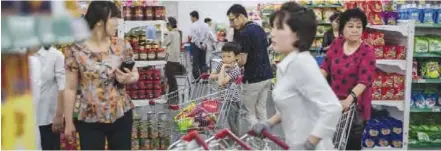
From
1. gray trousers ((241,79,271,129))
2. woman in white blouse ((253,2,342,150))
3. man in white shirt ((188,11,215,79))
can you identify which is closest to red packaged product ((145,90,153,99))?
gray trousers ((241,79,271,129))

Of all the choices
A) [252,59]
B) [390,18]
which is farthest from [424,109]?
[252,59]

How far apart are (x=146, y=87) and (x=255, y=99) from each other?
109cm

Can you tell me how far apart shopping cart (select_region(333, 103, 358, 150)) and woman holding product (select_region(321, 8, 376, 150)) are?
0.13m

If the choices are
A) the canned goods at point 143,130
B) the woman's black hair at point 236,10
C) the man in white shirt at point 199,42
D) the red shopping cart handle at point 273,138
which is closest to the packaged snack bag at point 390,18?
the woman's black hair at point 236,10

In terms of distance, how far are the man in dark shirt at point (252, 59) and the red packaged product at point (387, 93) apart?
112cm

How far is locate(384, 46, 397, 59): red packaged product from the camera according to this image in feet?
16.3

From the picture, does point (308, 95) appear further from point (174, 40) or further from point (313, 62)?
point (174, 40)

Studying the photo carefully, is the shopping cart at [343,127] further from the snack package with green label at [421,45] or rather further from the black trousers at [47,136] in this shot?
the snack package with green label at [421,45]

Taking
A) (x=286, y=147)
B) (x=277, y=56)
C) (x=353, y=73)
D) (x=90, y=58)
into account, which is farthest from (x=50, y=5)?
(x=277, y=56)

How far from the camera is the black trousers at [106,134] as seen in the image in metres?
2.76

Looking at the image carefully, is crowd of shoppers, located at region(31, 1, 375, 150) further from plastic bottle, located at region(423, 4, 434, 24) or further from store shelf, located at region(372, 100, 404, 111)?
plastic bottle, located at region(423, 4, 434, 24)

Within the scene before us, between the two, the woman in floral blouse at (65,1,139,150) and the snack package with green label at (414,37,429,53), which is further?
the snack package with green label at (414,37,429,53)

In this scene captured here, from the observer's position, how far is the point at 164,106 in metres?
4.69

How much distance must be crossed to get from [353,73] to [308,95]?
45.3 inches
